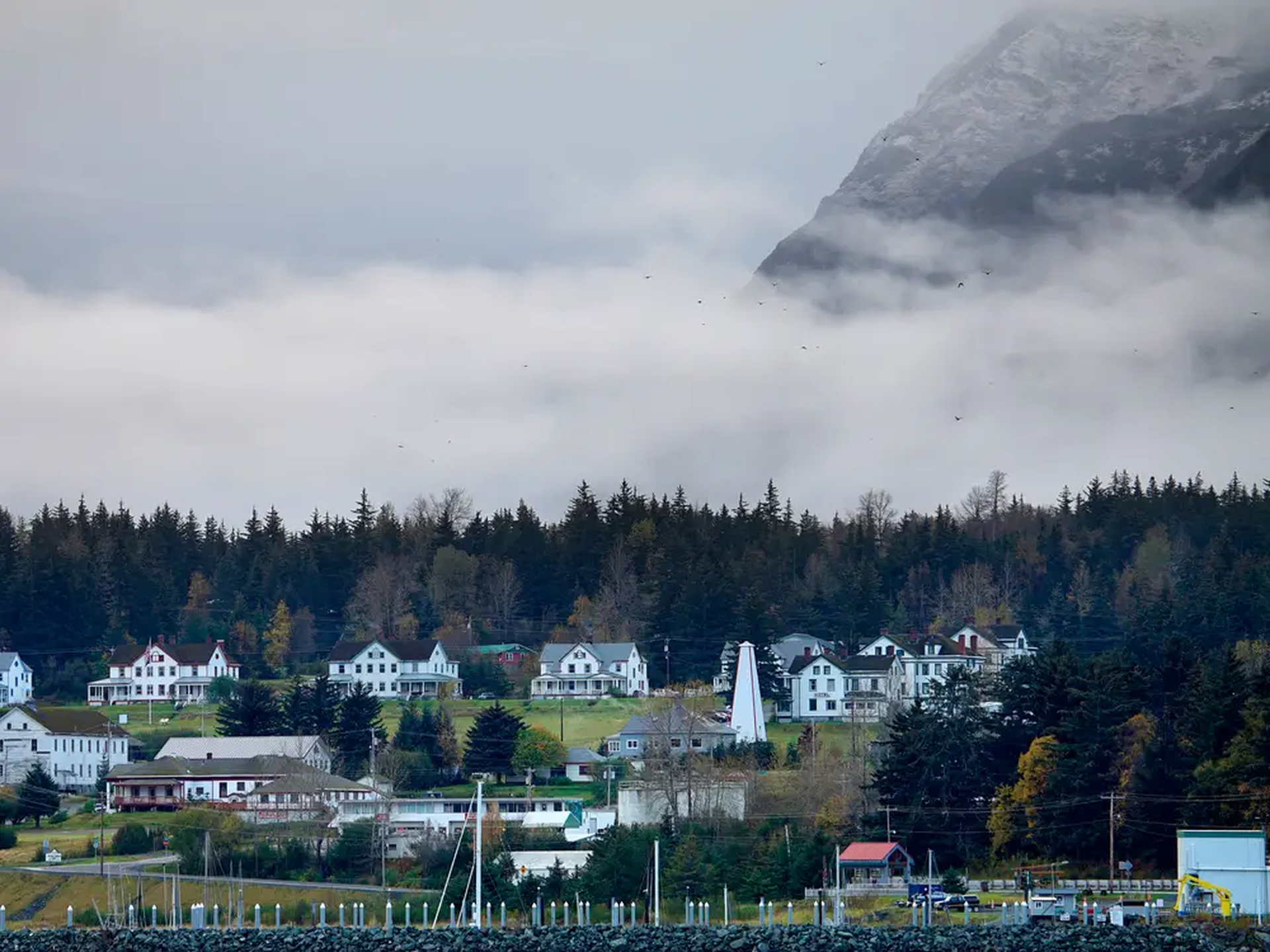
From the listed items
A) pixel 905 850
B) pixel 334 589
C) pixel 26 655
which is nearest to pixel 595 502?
pixel 334 589

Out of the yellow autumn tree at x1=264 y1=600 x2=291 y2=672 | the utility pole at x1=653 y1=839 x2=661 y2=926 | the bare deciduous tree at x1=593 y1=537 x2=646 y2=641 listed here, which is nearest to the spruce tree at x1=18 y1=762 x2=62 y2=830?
the utility pole at x1=653 y1=839 x2=661 y2=926

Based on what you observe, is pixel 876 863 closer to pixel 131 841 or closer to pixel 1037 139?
pixel 131 841

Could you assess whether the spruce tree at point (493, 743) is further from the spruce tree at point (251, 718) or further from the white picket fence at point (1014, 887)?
the white picket fence at point (1014, 887)

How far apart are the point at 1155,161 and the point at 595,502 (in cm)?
6647

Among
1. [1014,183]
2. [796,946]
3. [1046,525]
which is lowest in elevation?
[796,946]

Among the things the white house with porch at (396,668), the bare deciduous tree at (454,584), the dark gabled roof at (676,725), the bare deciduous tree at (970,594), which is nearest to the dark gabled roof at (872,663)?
the bare deciduous tree at (970,594)

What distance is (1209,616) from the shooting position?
341ft

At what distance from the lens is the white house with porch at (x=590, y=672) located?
10750cm

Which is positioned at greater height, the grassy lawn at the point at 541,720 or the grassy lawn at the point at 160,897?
the grassy lawn at the point at 541,720

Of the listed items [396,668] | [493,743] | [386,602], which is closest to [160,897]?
[493,743]

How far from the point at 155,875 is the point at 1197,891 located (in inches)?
1254

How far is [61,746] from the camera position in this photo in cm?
9325

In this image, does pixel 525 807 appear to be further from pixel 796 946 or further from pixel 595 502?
pixel 595 502

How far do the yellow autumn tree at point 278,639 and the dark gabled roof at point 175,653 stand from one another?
286 cm
